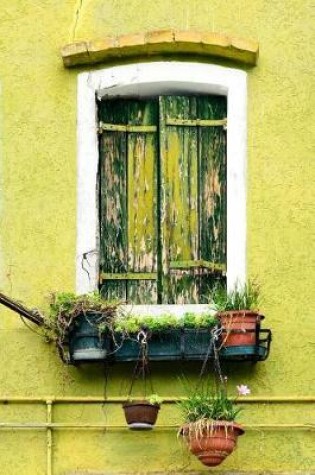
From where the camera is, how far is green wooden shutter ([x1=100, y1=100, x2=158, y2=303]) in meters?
13.5

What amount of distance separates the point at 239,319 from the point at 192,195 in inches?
45.4

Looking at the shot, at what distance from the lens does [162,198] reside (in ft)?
44.5

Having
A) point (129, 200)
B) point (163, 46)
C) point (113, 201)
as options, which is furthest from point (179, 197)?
point (163, 46)

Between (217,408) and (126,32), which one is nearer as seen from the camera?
(217,408)

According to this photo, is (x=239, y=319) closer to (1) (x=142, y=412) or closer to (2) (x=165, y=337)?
(2) (x=165, y=337)

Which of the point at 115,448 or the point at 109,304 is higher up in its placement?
the point at 109,304

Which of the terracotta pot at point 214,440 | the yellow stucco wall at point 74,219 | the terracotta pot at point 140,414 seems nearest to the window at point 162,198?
the yellow stucco wall at point 74,219

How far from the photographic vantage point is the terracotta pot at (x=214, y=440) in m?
12.4

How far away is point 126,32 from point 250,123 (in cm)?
107

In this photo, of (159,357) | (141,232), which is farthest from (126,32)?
(159,357)

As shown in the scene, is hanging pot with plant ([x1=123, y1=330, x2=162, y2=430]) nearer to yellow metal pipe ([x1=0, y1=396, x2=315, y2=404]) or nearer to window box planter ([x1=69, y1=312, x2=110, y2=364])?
yellow metal pipe ([x1=0, y1=396, x2=315, y2=404])

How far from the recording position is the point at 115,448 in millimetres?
12914

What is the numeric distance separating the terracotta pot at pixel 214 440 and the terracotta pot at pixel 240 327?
24.0 inches

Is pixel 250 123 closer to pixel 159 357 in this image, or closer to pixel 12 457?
pixel 159 357
